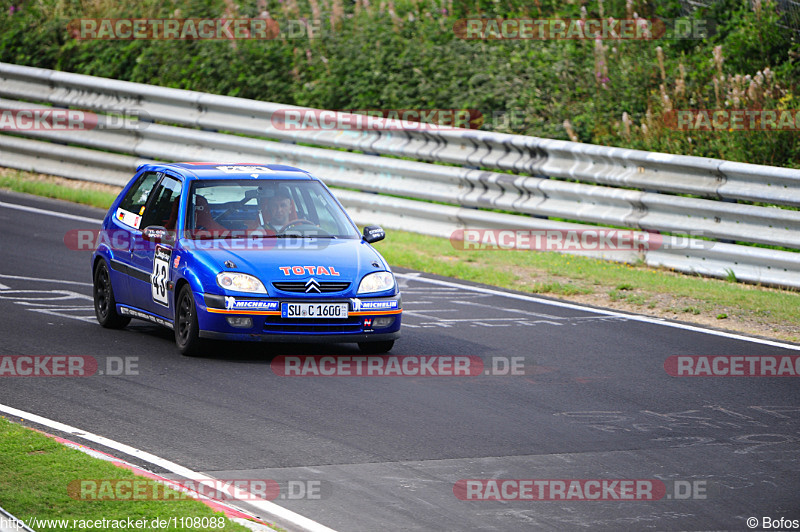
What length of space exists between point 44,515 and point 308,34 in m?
16.3

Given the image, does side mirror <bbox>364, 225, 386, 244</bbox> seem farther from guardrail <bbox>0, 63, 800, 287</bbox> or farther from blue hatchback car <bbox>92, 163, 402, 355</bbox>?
guardrail <bbox>0, 63, 800, 287</bbox>

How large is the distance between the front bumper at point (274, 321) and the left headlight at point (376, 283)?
0.11 meters

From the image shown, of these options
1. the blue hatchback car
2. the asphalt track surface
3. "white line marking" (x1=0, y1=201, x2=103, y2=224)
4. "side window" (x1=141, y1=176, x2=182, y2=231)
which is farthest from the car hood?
"white line marking" (x1=0, y1=201, x2=103, y2=224)

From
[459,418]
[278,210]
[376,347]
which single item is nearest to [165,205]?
[278,210]

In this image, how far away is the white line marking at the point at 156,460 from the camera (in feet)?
20.8

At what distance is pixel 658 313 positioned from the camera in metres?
12.8

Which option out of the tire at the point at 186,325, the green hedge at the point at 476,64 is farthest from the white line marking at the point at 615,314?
the tire at the point at 186,325

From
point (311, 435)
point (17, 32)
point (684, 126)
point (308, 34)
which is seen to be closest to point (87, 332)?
point (311, 435)

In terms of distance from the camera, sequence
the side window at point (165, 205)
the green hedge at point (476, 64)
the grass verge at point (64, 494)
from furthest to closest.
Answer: the green hedge at point (476, 64) < the side window at point (165, 205) < the grass verge at point (64, 494)

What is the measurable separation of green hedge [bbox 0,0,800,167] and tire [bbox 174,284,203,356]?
8.47m

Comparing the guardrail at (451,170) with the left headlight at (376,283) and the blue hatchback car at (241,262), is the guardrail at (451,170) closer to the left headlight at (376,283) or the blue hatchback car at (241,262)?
the blue hatchback car at (241,262)

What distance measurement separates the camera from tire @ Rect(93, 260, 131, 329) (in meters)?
11.5

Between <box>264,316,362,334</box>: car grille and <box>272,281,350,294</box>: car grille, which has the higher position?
<box>272,281,350,294</box>: car grille

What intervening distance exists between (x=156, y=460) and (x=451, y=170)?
32.4 ft
